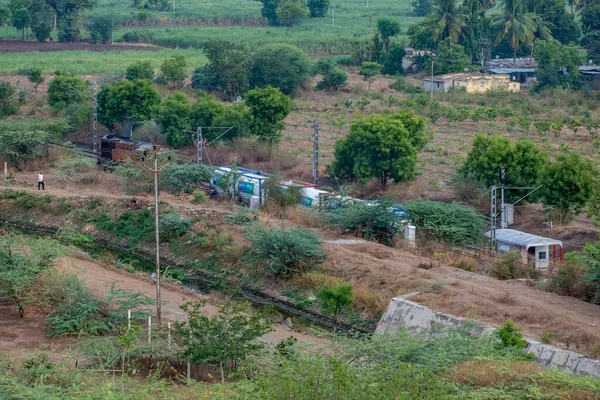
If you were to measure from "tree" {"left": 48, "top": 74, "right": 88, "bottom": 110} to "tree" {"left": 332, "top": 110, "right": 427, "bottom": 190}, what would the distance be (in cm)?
2593

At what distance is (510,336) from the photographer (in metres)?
24.6

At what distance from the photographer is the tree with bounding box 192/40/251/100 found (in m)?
71.4

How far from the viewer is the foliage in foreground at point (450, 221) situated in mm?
36031

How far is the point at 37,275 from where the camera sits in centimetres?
3014

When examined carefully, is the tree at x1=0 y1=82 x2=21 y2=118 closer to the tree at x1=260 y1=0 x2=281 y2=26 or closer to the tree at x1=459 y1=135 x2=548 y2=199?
the tree at x1=459 y1=135 x2=548 y2=199

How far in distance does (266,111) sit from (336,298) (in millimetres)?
23277

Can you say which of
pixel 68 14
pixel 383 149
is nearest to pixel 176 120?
pixel 383 149

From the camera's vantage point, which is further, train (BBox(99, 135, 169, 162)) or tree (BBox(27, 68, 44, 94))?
tree (BBox(27, 68, 44, 94))

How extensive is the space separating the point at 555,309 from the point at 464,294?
8.90 ft

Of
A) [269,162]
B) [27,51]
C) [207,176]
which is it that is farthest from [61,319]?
[27,51]

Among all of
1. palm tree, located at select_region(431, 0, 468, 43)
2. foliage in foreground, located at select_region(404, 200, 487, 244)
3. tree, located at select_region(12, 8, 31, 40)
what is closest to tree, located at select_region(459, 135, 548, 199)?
foliage in foreground, located at select_region(404, 200, 487, 244)

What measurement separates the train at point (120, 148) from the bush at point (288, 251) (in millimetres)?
17181

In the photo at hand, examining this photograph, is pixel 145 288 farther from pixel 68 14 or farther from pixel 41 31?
pixel 68 14

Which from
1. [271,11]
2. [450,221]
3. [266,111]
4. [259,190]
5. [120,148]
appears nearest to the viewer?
[450,221]
